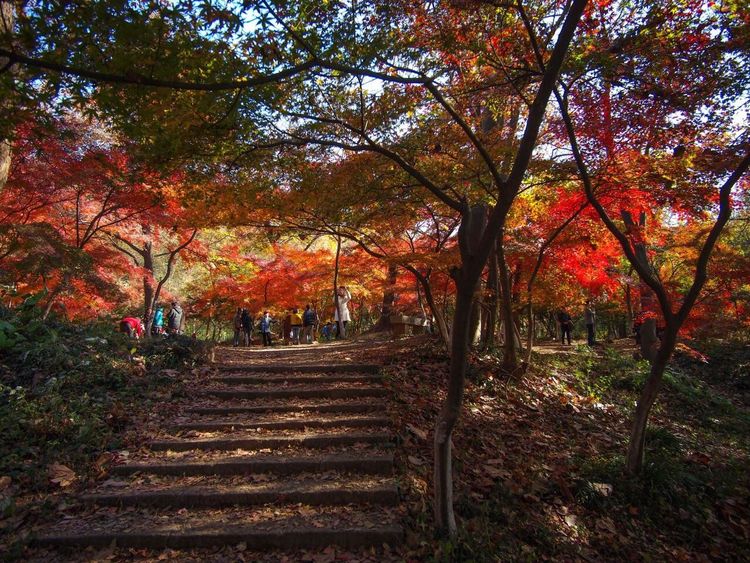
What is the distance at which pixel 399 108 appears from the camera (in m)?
5.96

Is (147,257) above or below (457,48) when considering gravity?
below

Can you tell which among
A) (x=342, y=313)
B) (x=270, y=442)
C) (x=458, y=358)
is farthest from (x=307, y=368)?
(x=342, y=313)

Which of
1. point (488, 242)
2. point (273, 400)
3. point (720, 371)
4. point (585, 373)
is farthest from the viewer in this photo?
point (720, 371)

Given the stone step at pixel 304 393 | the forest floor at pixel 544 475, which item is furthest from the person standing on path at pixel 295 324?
the stone step at pixel 304 393

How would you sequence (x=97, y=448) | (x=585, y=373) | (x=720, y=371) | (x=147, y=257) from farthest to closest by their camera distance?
(x=147, y=257) < (x=720, y=371) < (x=585, y=373) < (x=97, y=448)

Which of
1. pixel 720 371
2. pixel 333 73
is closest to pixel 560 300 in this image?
pixel 720 371

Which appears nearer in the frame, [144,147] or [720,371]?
[144,147]

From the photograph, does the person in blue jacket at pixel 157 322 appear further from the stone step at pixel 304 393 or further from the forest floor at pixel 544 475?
the stone step at pixel 304 393

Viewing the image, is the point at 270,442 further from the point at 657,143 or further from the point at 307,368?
the point at 657,143

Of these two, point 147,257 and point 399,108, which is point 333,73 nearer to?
point 399,108

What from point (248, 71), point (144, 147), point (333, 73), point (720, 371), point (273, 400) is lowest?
point (720, 371)

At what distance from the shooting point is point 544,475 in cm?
508

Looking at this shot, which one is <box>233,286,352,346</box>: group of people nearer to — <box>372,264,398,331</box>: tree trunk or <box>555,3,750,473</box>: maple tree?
<box>372,264,398,331</box>: tree trunk

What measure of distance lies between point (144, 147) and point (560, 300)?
10.1 metres
